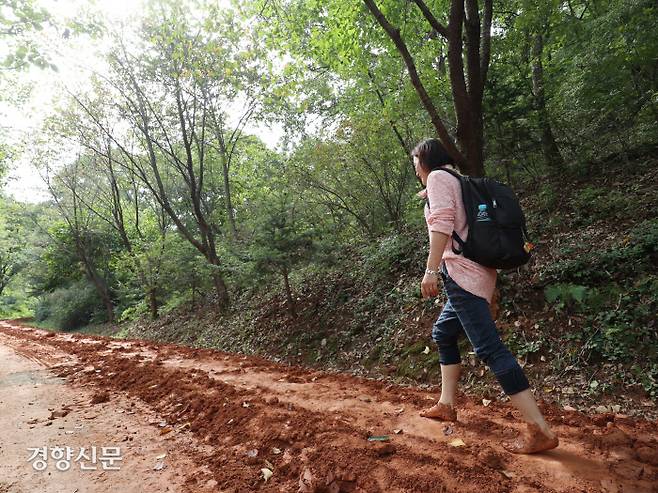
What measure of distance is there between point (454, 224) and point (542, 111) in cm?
610

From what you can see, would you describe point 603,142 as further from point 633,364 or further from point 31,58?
point 31,58

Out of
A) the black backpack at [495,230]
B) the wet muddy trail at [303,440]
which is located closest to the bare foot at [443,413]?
the wet muddy trail at [303,440]

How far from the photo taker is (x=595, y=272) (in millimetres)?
4766

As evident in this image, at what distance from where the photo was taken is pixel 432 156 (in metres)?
2.76

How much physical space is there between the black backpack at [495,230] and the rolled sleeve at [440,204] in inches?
4.1

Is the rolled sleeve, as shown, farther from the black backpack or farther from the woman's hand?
the woman's hand

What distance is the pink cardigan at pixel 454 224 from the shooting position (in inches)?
98.3

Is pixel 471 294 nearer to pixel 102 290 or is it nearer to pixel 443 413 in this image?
pixel 443 413

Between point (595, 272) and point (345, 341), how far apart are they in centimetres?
386

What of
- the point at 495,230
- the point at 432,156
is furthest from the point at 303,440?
the point at 432,156

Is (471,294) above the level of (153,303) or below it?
above

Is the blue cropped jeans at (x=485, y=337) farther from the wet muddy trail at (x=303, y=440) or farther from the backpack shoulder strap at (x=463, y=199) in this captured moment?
the wet muddy trail at (x=303, y=440)

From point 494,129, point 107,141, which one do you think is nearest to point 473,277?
Result: point 494,129

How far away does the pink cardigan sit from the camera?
8.19ft
